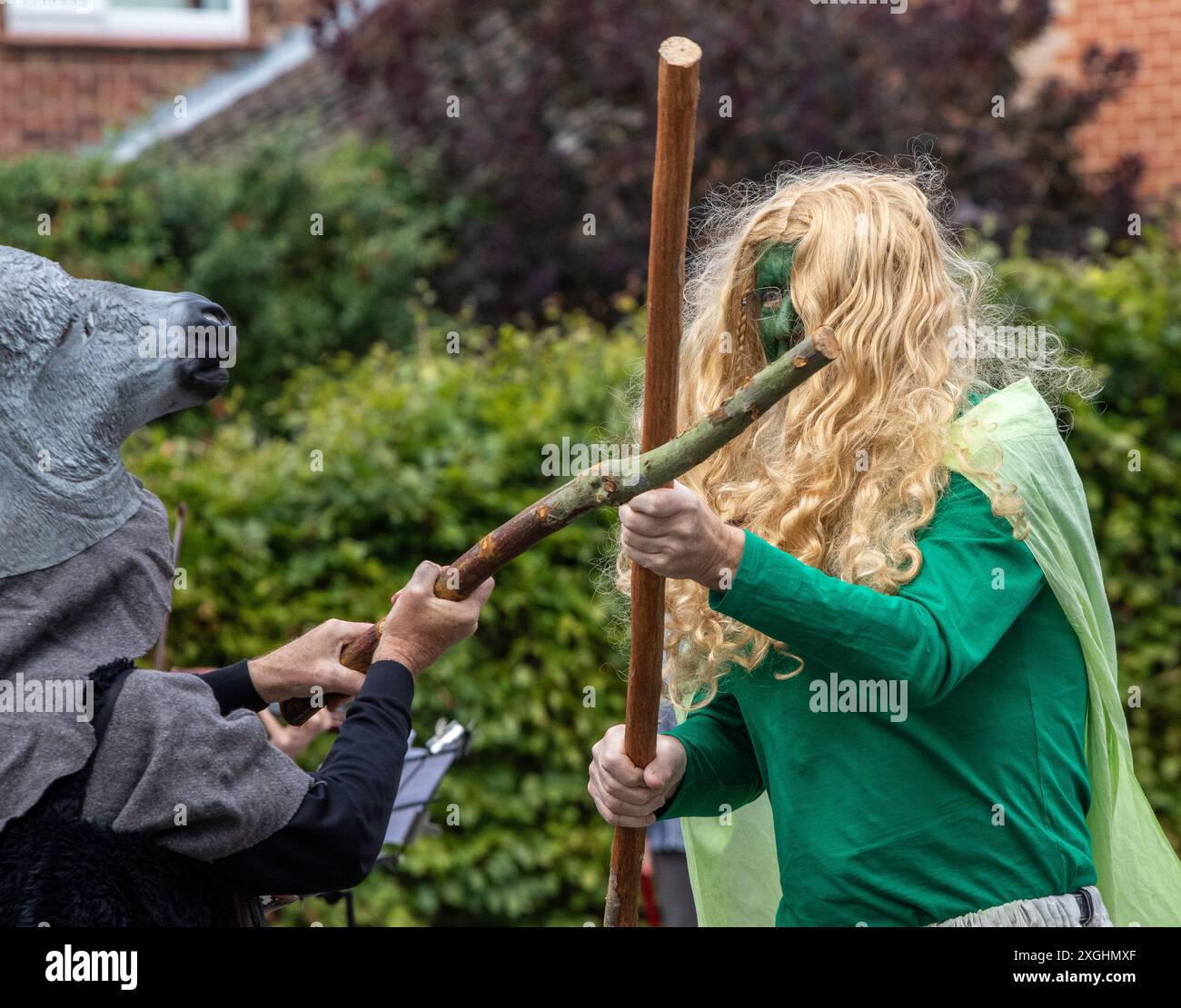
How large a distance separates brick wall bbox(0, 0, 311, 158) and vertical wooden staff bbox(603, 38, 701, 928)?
9055mm

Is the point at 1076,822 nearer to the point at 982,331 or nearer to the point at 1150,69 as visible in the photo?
the point at 982,331

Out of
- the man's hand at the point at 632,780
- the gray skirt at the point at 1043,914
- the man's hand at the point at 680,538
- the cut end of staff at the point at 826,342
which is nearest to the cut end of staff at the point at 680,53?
the cut end of staff at the point at 826,342

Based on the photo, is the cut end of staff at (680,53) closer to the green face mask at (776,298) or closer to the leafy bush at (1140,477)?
the green face mask at (776,298)

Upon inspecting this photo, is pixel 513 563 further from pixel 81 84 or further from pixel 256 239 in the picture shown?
pixel 81 84

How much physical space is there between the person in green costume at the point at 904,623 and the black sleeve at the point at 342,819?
15.7 inches

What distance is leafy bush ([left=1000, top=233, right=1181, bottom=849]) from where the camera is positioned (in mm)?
5117

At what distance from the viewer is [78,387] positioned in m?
1.97

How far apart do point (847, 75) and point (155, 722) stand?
699 cm

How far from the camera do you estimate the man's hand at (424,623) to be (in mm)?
2045

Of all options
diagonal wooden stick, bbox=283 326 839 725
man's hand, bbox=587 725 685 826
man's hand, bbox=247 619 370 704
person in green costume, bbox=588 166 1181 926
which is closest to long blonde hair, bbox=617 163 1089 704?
person in green costume, bbox=588 166 1181 926

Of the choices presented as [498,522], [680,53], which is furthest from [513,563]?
[680,53]

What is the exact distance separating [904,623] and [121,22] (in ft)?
33.6

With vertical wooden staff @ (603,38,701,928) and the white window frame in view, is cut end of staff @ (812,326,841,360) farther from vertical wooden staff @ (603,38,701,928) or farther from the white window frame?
the white window frame
